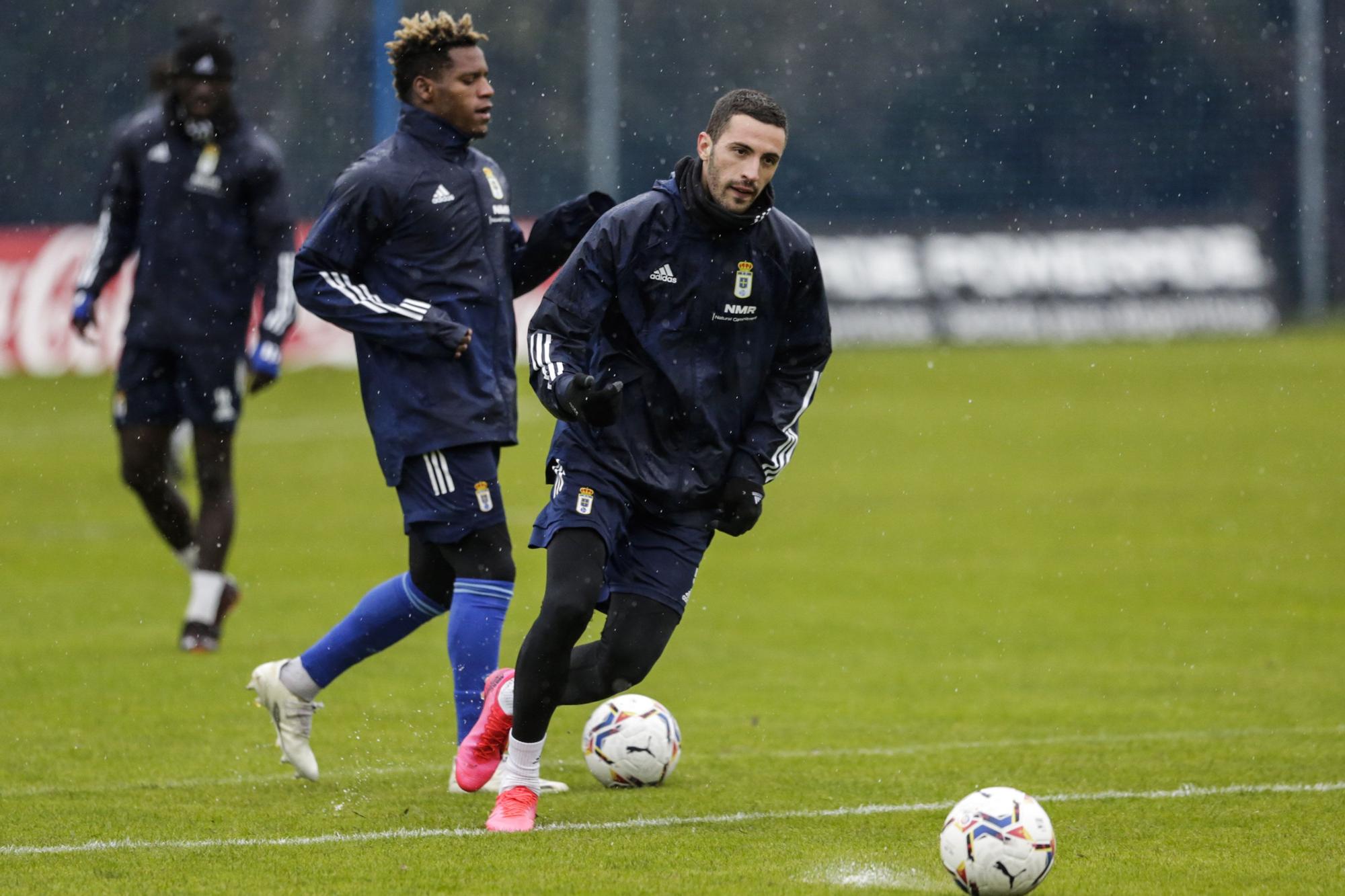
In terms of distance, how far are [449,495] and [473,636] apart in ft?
1.46

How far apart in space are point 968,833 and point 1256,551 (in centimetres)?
775

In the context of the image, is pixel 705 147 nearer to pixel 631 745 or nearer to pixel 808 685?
pixel 631 745

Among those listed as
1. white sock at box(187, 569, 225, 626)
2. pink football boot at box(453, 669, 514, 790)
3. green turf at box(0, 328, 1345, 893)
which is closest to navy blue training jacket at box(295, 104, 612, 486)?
pink football boot at box(453, 669, 514, 790)

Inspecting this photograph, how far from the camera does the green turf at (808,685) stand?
5121 millimetres

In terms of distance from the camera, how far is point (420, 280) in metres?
6.24

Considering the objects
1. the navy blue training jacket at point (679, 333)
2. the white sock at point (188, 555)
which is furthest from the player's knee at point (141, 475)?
the navy blue training jacket at point (679, 333)

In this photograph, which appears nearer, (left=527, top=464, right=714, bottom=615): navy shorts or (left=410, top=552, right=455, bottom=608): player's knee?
(left=527, top=464, right=714, bottom=615): navy shorts

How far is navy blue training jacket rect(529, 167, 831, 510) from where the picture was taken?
554cm

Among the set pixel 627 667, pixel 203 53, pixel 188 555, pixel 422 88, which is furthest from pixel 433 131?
pixel 188 555

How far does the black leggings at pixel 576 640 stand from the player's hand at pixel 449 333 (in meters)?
→ 0.86

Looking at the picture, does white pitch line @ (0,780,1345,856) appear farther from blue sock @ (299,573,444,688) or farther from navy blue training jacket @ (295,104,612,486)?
navy blue training jacket @ (295,104,612,486)

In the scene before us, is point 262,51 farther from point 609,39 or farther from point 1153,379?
point 1153,379

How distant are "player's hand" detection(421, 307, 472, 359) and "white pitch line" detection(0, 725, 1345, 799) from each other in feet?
4.64

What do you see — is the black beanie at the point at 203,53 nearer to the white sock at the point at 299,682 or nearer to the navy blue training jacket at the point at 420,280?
the navy blue training jacket at the point at 420,280
